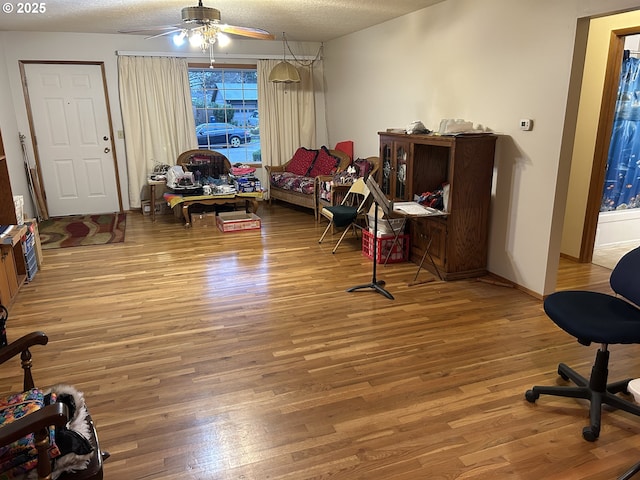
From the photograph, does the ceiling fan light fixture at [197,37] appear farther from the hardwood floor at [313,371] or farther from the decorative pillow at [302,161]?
the decorative pillow at [302,161]

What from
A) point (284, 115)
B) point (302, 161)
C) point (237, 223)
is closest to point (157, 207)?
point (237, 223)

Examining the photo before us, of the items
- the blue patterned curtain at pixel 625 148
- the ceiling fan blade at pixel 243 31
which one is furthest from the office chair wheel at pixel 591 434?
the ceiling fan blade at pixel 243 31

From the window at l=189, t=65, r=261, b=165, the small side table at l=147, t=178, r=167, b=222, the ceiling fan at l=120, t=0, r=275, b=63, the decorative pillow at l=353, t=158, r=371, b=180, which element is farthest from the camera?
the window at l=189, t=65, r=261, b=165

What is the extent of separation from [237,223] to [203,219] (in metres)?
0.50

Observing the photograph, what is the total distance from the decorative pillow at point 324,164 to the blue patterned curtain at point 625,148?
11.0 feet

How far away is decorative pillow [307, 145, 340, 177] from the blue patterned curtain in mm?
3364

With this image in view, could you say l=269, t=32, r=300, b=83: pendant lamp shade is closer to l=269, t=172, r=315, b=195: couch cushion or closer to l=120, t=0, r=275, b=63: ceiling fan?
l=269, t=172, r=315, b=195: couch cushion

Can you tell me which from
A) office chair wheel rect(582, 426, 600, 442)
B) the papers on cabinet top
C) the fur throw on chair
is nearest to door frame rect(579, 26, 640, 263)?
the papers on cabinet top

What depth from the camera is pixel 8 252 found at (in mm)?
3787

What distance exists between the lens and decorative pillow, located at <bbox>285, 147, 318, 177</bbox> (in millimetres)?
7039

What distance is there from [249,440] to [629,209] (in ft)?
15.3

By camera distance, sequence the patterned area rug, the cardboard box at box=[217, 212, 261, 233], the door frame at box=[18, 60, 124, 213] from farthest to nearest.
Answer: the door frame at box=[18, 60, 124, 213]
the cardboard box at box=[217, 212, 261, 233]
the patterned area rug

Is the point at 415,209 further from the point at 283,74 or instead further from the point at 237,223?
the point at 283,74

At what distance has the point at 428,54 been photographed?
4.83 m
